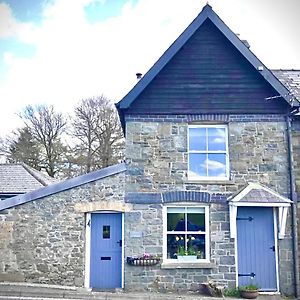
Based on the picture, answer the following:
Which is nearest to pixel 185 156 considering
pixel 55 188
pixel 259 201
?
pixel 259 201

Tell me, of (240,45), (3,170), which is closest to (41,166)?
(3,170)

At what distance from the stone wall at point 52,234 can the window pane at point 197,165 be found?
93.3 inches

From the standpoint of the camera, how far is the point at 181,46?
1295 centimetres

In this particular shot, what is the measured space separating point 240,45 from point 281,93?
2.05 metres

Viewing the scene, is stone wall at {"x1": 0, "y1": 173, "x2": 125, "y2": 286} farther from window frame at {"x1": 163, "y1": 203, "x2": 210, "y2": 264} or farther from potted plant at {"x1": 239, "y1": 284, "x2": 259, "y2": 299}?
potted plant at {"x1": 239, "y1": 284, "x2": 259, "y2": 299}

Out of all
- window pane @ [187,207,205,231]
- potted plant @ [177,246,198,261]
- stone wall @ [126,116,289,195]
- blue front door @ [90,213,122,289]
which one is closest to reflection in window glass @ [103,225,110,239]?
blue front door @ [90,213,122,289]

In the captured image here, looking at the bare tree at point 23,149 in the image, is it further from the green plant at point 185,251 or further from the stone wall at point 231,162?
the green plant at point 185,251

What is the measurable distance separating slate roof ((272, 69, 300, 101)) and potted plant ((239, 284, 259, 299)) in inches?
251

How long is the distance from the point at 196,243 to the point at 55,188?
4.81 metres

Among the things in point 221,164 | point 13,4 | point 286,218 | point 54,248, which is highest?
point 13,4

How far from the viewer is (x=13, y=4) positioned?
7.37 meters

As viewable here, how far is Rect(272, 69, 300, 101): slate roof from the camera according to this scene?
1418 centimetres

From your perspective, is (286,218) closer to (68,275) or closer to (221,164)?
(221,164)

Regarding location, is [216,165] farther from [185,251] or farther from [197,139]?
[185,251]
